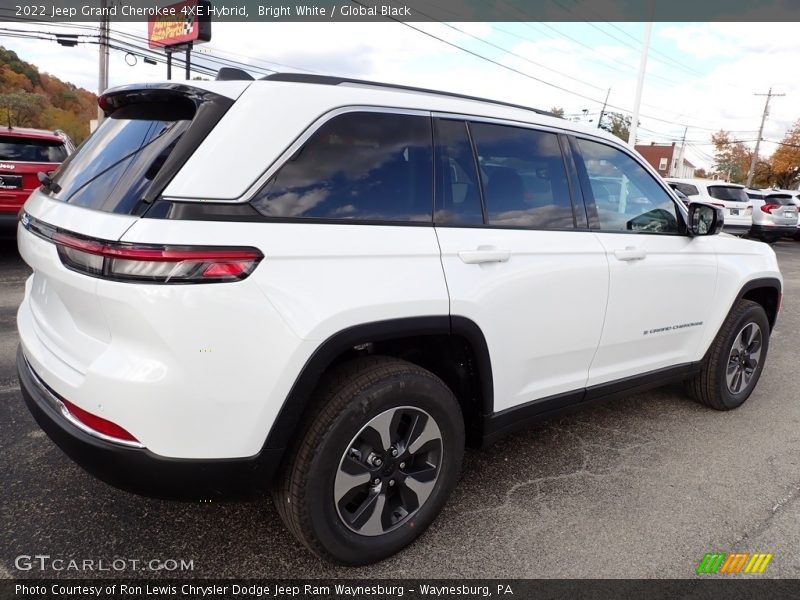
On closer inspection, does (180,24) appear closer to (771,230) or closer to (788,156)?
(771,230)

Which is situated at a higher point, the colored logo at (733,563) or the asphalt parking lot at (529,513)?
the colored logo at (733,563)

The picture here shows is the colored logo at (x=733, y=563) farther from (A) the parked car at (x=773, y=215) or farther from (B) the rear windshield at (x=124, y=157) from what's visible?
(A) the parked car at (x=773, y=215)

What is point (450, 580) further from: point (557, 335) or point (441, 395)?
point (557, 335)

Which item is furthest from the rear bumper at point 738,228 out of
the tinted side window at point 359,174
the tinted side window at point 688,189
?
the tinted side window at point 359,174

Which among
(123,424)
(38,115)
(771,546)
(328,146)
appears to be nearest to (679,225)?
(771,546)

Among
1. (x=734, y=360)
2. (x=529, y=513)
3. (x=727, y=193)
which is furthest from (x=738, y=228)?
(x=529, y=513)

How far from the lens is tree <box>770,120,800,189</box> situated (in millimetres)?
51875

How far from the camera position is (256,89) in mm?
2061

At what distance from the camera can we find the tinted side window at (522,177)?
266 cm

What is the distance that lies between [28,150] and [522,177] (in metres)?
7.09

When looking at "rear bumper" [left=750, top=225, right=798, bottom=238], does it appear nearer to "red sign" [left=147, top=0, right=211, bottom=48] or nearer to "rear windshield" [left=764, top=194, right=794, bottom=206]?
"rear windshield" [left=764, top=194, right=794, bottom=206]

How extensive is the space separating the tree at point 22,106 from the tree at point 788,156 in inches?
2343

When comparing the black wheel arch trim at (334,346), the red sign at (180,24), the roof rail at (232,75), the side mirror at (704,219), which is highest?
the red sign at (180,24)

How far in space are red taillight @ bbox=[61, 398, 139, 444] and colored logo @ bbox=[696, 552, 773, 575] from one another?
2.25 m
